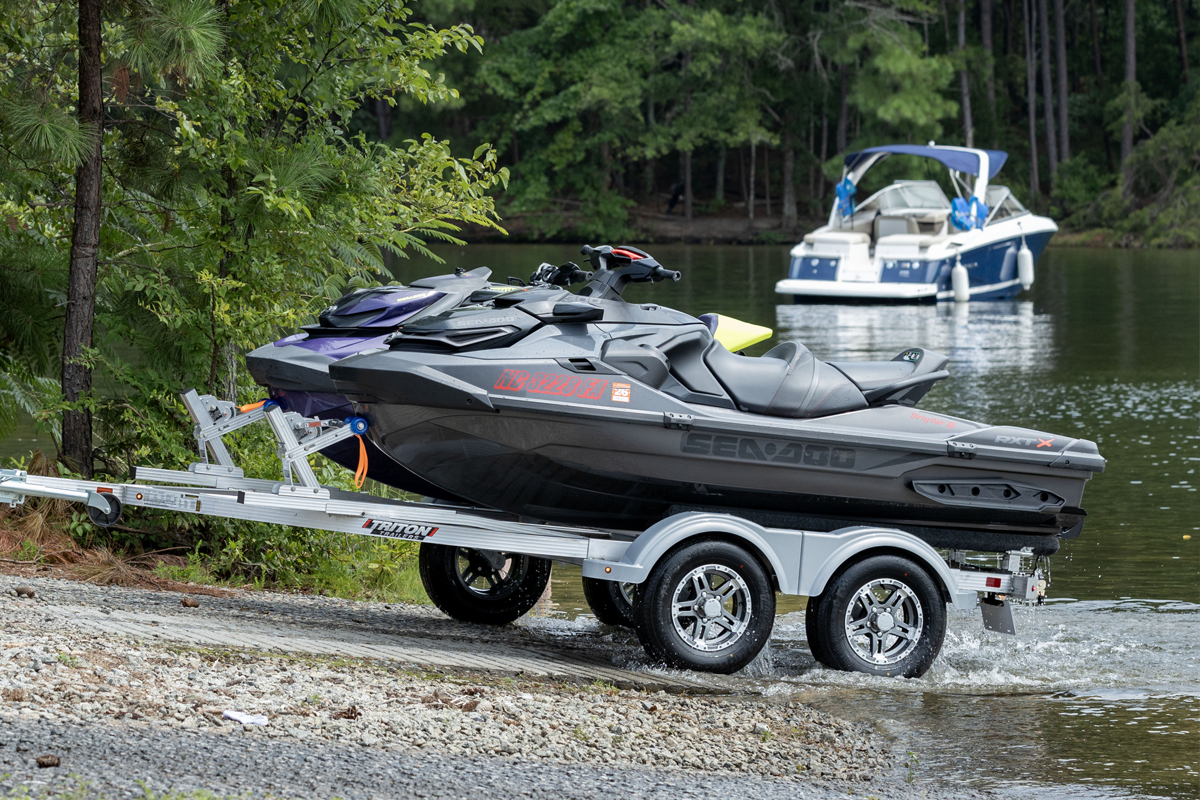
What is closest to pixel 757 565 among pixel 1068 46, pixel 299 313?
pixel 299 313

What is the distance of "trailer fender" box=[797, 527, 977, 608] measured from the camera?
23.1 ft

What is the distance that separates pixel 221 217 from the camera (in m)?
8.81

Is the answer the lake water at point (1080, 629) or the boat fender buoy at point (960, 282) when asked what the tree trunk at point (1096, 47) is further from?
the lake water at point (1080, 629)

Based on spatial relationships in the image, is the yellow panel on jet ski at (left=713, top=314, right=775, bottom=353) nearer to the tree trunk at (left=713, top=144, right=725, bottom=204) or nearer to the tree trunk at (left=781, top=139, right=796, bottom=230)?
the tree trunk at (left=781, top=139, right=796, bottom=230)

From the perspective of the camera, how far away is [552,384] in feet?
22.1

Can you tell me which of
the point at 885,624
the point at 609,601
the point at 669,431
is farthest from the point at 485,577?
the point at 885,624

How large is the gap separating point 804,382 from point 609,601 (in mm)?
2049

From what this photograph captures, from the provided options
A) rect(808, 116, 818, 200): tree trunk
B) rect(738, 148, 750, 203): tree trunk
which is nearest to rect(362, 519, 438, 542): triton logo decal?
rect(808, 116, 818, 200): tree trunk

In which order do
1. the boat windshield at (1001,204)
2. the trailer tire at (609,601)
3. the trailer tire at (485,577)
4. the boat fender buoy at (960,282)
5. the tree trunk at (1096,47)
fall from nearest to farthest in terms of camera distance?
1. the trailer tire at (485,577)
2. the trailer tire at (609,601)
3. the boat fender buoy at (960,282)
4. the boat windshield at (1001,204)
5. the tree trunk at (1096,47)

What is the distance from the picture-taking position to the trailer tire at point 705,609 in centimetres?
686

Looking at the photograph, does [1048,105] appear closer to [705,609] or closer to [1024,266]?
[1024,266]

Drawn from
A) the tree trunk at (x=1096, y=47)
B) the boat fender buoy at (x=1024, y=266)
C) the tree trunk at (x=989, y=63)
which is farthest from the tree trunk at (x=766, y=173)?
the boat fender buoy at (x=1024, y=266)

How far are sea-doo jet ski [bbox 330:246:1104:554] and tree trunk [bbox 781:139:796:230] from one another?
4810 cm

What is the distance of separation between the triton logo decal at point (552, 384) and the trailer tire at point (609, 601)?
184cm
